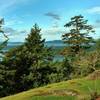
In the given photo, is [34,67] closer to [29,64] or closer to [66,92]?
[29,64]

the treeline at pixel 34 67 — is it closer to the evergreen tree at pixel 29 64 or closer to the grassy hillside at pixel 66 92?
the evergreen tree at pixel 29 64

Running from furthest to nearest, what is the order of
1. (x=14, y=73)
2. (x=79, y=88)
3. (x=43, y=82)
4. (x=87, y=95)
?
(x=43, y=82) < (x=14, y=73) < (x=79, y=88) < (x=87, y=95)

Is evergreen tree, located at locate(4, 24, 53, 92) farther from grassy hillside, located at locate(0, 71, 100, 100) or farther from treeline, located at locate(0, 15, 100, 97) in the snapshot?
grassy hillside, located at locate(0, 71, 100, 100)

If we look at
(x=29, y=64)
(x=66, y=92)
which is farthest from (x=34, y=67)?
(x=66, y=92)

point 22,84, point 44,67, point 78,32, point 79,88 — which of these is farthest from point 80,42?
point 79,88

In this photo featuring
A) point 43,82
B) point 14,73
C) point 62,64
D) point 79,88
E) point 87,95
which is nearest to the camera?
point 87,95

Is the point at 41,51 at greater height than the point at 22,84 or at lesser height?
greater

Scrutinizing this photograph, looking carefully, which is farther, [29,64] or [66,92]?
[29,64]

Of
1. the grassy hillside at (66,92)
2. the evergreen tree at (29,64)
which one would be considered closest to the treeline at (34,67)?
the evergreen tree at (29,64)

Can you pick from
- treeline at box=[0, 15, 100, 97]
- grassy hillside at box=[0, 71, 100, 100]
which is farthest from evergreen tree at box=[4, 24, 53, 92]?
grassy hillside at box=[0, 71, 100, 100]

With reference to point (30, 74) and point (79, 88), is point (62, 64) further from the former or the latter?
point (79, 88)

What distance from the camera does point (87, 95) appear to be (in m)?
29.2

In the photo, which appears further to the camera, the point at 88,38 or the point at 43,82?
the point at 88,38

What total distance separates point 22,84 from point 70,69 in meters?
10.9
